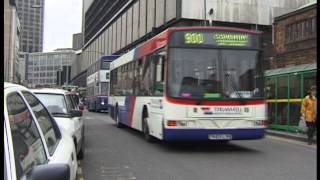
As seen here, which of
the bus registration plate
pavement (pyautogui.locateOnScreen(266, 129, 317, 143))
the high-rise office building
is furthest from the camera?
the high-rise office building

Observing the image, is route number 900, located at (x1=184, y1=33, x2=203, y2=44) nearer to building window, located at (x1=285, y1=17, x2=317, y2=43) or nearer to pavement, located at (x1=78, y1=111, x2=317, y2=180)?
pavement, located at (x1=78, y1=111, x2=317, y2=180)

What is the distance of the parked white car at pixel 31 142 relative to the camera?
3.46 m

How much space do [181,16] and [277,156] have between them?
34007 mm

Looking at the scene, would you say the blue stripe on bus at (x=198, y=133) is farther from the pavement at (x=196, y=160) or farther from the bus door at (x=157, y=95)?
the bus door at (x=157, y=95)

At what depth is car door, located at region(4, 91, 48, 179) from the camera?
11.9 feet

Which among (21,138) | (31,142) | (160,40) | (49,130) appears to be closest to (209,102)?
(160,40)

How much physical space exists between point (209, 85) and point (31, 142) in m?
9.42

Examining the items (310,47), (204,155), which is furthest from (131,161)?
(310,47)

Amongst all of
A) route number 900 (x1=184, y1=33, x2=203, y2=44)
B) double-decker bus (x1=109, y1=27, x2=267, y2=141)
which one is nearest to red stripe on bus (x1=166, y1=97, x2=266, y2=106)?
double-decker bus (x1=109, y1=27, x2=267, y2=141)

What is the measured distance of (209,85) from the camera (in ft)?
44.4

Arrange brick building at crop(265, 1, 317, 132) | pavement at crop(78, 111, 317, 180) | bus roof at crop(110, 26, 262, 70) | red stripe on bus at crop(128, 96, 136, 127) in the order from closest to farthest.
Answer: pavement at crop(78, 111, 317, 180) → bus roof at crop(110, 26, 262, 70) → red stripe on bus at crop(128, 96, 136, 127) → brick building at crop(265, 1, 317, 132)

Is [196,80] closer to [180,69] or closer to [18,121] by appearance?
[180,69]

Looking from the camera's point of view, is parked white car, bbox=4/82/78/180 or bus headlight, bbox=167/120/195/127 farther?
bus headlight, bbox=167/120/195/127

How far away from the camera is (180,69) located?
13.5m
